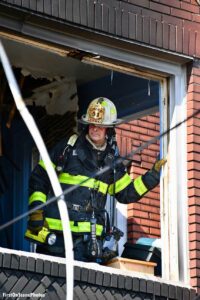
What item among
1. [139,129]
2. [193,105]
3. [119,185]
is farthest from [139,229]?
[193,105]

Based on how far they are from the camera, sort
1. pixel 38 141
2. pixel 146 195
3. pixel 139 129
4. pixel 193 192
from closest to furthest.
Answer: pixel 38 141
pixel 193 192
pixel 146 195
pixel 139 129

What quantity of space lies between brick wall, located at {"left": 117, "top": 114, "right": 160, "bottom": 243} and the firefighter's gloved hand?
3039 millimetres

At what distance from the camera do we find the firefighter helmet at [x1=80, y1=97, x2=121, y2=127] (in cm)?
1262

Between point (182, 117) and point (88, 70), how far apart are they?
1.39 metres

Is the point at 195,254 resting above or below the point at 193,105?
below

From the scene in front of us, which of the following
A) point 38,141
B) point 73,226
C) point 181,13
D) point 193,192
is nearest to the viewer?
point 38,141

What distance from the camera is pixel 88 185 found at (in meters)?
12.4

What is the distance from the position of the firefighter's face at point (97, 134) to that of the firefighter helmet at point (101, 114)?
0.05 m

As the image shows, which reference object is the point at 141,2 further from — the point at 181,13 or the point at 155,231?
the point at 155,231

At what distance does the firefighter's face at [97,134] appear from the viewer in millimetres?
12609

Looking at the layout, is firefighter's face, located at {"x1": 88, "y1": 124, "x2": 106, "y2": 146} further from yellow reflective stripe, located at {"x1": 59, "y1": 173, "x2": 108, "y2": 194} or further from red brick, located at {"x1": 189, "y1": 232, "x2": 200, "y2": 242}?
red brick, located at {"x1": 189, "y1": 232, "x2": 200, "y2": 242}

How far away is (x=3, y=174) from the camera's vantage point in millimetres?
14102

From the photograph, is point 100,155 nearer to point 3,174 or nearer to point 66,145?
point 66,145

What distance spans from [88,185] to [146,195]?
2801mm
